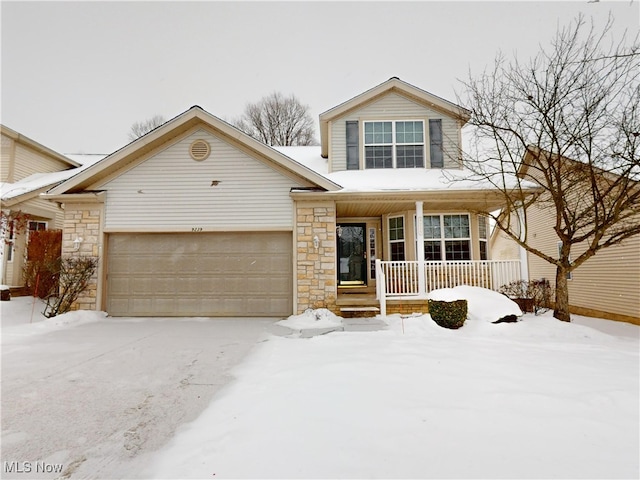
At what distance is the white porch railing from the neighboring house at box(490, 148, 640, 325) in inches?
22.8

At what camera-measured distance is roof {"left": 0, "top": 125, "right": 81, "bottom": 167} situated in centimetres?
1256

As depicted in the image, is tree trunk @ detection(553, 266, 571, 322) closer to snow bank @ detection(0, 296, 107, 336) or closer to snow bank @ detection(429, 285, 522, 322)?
snow bank @ detection(429, 285, 522, 322)

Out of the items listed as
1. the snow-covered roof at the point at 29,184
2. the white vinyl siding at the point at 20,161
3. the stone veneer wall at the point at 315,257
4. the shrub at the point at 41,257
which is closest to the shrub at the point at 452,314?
the stone veneer wall at the point at 315,257

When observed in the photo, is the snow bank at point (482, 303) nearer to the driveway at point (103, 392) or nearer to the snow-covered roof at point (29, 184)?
the driveway at point (103, 392)

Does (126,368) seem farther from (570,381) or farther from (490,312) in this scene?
(490,312)

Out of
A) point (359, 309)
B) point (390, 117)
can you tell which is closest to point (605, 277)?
point (359, 309)

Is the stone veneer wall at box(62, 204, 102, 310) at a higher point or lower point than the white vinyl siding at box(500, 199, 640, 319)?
higher

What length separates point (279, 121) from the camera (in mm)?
24453

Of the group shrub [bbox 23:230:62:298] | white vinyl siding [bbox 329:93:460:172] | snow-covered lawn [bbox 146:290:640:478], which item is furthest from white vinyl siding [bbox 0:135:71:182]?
snow-covered lawn [bbox 146:290:640:478]

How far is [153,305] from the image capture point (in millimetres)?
8656

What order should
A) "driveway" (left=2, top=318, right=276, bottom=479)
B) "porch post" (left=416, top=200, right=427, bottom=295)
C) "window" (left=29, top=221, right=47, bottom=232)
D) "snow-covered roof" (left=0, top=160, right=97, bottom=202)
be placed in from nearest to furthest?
"driveway" (left=2, top=318, right=276, bottom=479) < "porch post" (left=416, top=200, right=427, bottom=295) < "snow-covered roof" (left=0, top=160, right=97, bottom=202) < "window" (left=29, top=221, right=47, bottom=232)

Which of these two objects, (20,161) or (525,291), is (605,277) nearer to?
(525,291)

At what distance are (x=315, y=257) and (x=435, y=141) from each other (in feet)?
16.4

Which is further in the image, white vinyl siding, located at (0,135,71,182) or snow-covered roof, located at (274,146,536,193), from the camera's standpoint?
white vinyl siding, located at (0,135,71,182)
